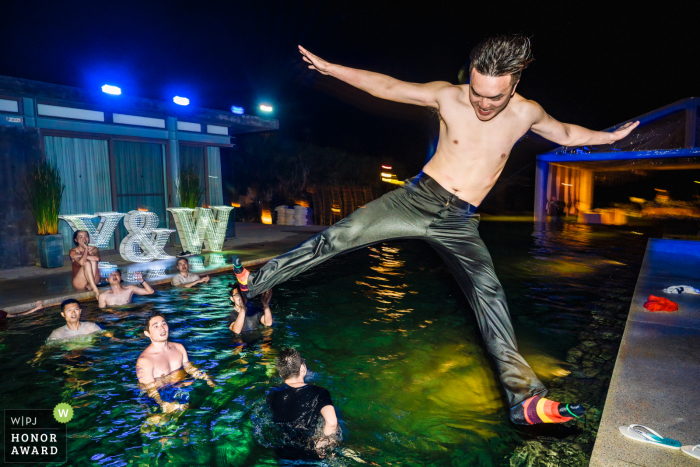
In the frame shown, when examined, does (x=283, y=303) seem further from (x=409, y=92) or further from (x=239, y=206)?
(x=239, y=206)

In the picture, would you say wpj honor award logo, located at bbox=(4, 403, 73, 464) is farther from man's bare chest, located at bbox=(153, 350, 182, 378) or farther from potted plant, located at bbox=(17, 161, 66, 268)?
potted plant, located at bbox=(17, 161, 66, 268)

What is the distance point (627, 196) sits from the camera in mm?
31203

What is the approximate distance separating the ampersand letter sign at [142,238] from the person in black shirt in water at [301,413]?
8.01 meters

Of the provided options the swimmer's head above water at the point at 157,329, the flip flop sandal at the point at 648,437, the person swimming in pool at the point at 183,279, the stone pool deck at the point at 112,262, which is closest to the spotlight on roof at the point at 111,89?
the stone pool deck at the point at 112,262

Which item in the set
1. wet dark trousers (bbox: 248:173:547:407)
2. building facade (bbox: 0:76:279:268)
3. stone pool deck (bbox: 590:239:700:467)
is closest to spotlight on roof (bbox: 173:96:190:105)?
building facade (bbox: 0:76:279:268)

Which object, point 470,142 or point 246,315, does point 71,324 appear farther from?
point 470,142

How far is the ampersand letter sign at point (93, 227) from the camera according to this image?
10109 millimetres

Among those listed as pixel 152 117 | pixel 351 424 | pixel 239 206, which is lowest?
pixel 351 424

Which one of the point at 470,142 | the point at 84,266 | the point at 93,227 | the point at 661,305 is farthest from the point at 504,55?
the point at 93,227

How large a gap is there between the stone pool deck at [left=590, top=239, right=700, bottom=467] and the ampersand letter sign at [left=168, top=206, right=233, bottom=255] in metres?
9.94

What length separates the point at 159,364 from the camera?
4852 mm

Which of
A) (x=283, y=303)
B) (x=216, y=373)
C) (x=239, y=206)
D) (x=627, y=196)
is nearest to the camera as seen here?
(x=216, y=373)

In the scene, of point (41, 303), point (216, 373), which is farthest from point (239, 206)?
point (216, 373)

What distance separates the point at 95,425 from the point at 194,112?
→ 11.1 metres
